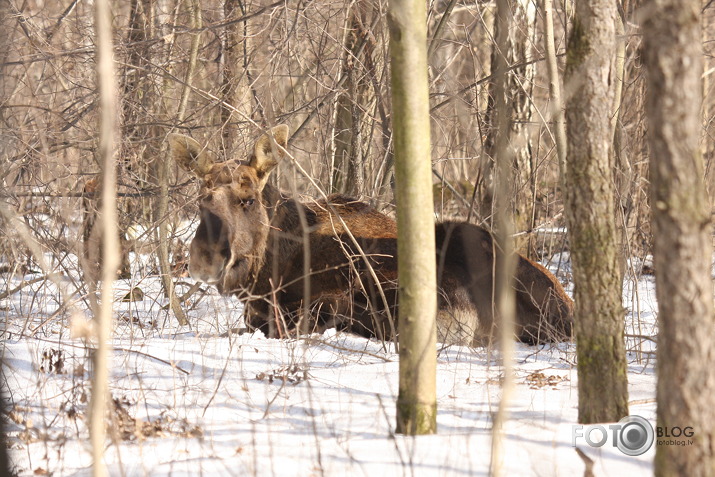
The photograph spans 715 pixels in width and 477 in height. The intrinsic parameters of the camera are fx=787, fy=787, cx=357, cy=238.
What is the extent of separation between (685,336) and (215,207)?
5034 millimetres

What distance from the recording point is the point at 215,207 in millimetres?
7324

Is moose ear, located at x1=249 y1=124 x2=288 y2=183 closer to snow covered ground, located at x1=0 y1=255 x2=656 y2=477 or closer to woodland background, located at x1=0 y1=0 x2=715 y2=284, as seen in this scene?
woodland background, located at x1=0 y1=0 x2=715 y2=284

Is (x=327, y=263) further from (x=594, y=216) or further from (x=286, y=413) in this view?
(x=594, y=216)

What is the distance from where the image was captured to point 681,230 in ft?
9.99

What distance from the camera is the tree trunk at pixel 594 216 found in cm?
378

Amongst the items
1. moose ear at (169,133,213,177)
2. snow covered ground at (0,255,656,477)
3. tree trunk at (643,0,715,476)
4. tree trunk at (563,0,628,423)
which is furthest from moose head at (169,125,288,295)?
tree trunk at (643,0,715,476)

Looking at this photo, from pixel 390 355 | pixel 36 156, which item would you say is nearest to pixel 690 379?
pixel 390 355

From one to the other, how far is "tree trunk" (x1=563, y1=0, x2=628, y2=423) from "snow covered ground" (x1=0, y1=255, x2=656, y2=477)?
308mm

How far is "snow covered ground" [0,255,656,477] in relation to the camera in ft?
11.8

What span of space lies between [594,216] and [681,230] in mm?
801

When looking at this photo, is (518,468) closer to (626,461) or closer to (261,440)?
(626,461)

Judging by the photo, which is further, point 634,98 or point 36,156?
point 634,98

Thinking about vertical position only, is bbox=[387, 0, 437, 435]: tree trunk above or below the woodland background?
below

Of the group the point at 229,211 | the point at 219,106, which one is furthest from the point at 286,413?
the point at 219,106
